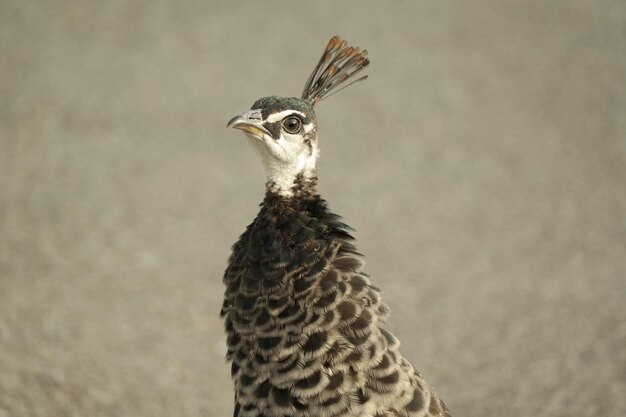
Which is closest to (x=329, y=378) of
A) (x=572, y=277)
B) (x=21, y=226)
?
(x=572, y=277)

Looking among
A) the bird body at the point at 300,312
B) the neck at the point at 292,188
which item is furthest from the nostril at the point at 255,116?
the neck at the point at 292,188

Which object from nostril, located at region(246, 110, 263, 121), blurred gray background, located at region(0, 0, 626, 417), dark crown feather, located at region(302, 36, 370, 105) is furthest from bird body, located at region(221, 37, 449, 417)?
blurred gray background, located at region(0, 0, 626, 417)

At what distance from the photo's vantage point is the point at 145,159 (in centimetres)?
657

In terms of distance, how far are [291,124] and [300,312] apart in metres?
0.66

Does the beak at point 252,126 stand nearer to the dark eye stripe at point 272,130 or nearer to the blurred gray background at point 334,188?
the dark eye stripe at point 272,130

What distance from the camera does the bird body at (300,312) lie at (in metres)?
2.24

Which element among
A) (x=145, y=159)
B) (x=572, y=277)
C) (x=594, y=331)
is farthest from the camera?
(x=145, y=159)

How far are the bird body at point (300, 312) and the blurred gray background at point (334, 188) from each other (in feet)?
6.85

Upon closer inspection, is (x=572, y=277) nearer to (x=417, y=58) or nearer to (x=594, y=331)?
(x=594, y=331)

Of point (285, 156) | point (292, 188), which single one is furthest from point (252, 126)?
point (292, 188)

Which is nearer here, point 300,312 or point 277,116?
point 300,312

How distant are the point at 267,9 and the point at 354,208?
12.4 ft

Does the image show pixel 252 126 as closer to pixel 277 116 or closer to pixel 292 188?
pixel 277 116

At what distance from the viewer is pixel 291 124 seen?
2496 mm
